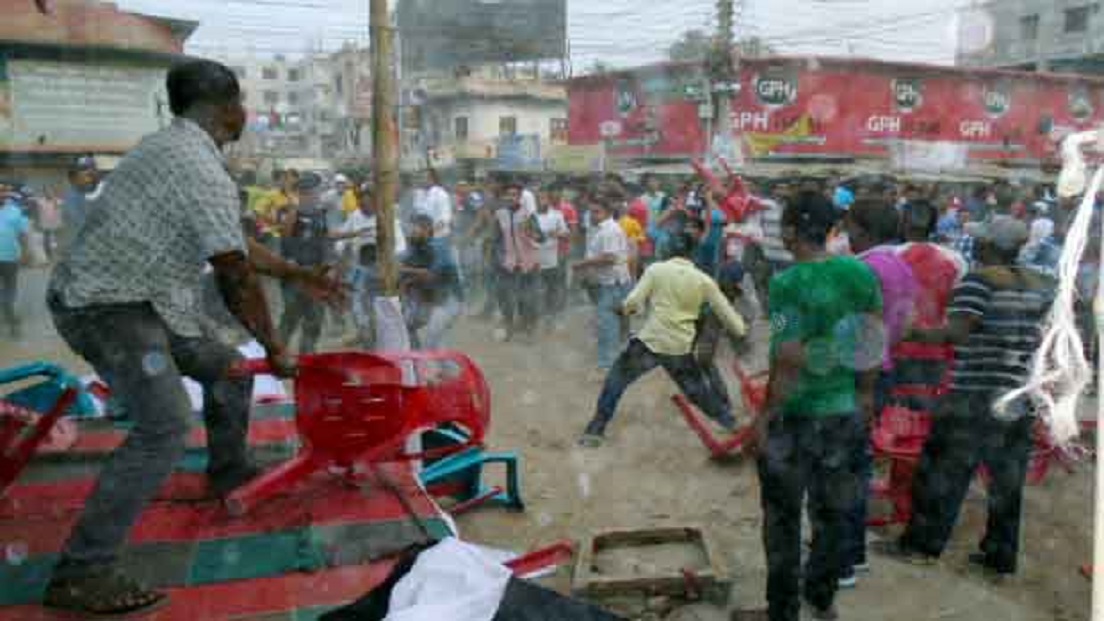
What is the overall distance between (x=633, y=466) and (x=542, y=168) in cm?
2287

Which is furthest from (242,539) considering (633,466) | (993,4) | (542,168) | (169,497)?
(542,168)

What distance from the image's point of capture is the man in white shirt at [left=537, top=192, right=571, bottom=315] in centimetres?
1062

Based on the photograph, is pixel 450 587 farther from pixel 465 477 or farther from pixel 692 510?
pixel 692 510

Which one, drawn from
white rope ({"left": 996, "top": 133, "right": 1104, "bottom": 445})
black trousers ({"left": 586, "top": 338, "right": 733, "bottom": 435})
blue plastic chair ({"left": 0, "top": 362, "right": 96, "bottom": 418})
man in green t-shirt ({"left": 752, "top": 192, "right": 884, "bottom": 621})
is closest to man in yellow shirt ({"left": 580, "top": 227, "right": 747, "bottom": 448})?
black trousers ({"left": 586, "top": 338, "right": 733, "bottom": 435})

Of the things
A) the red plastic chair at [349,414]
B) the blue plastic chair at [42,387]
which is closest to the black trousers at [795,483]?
the red plastic chair at [349,414]

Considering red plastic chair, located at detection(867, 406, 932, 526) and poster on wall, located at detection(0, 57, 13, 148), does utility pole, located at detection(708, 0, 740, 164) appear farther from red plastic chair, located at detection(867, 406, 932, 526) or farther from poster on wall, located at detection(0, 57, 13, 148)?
poster on wall, located at detection(0, 57, 13, 148)

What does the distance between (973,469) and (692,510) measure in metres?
1.56

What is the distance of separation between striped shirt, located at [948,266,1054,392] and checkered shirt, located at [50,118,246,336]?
3.03m

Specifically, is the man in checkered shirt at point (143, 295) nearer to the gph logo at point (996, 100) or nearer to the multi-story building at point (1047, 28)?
the multi-story building at point (1047, 28)

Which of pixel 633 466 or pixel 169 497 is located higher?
pixel 169 497

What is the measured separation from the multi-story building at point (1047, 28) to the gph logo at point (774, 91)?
10.5m

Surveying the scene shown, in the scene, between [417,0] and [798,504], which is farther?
[417,0]

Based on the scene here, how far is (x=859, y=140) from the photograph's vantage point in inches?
1021

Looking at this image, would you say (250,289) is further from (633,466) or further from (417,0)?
(417,0)
